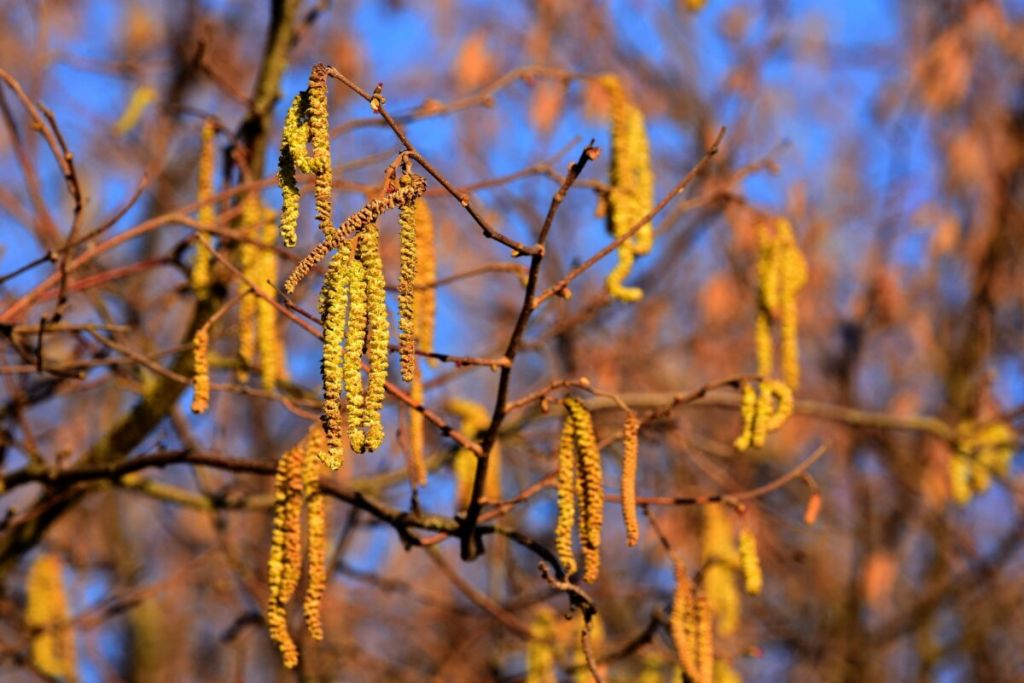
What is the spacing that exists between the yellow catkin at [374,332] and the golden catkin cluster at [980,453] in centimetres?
247

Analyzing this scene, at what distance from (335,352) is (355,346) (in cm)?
3

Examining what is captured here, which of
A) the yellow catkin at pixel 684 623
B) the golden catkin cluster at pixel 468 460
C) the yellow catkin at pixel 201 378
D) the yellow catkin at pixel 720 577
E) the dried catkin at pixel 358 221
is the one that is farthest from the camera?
the yellow catkin at pixel 720 577

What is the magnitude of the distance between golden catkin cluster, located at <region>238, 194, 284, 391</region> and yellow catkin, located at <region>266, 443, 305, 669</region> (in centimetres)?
53

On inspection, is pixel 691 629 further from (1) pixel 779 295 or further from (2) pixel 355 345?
(2) pixel 355 345

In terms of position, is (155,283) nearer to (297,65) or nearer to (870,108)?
(297,65)

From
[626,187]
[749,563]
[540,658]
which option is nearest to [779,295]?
[626,187]

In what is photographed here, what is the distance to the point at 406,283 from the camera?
1.56 m

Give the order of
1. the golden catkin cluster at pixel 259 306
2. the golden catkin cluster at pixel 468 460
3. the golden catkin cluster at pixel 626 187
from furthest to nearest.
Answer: the golden catkin cluster at pixel 468 460 < the golden catkin cluster at pixel 626 187 < the golden catkin cluster at pixel 259 306

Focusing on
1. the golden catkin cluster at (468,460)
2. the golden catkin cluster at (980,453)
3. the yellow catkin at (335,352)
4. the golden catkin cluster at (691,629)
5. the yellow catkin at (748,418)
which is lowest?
the yellow catkin at (335,352)

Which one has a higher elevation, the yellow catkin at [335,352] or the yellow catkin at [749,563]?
the yellow catkin at [749,563]

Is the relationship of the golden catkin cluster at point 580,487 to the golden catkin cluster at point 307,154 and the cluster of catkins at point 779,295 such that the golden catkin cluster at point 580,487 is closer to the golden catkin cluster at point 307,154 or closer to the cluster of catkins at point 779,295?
the golden catkin cluster at point 307,154

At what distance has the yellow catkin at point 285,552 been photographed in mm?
2041

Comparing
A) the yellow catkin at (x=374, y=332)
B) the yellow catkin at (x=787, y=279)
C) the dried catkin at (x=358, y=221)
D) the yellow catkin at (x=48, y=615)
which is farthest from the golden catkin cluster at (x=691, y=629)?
the yellow catkin at (x=48, y=615)

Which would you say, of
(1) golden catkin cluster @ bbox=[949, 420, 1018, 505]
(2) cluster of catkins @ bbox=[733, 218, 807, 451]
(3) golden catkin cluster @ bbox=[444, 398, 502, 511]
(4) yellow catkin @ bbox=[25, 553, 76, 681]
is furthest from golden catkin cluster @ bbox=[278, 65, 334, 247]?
(1) golden catkin cluster @ bbox=[949, 420, 1018, 505]
